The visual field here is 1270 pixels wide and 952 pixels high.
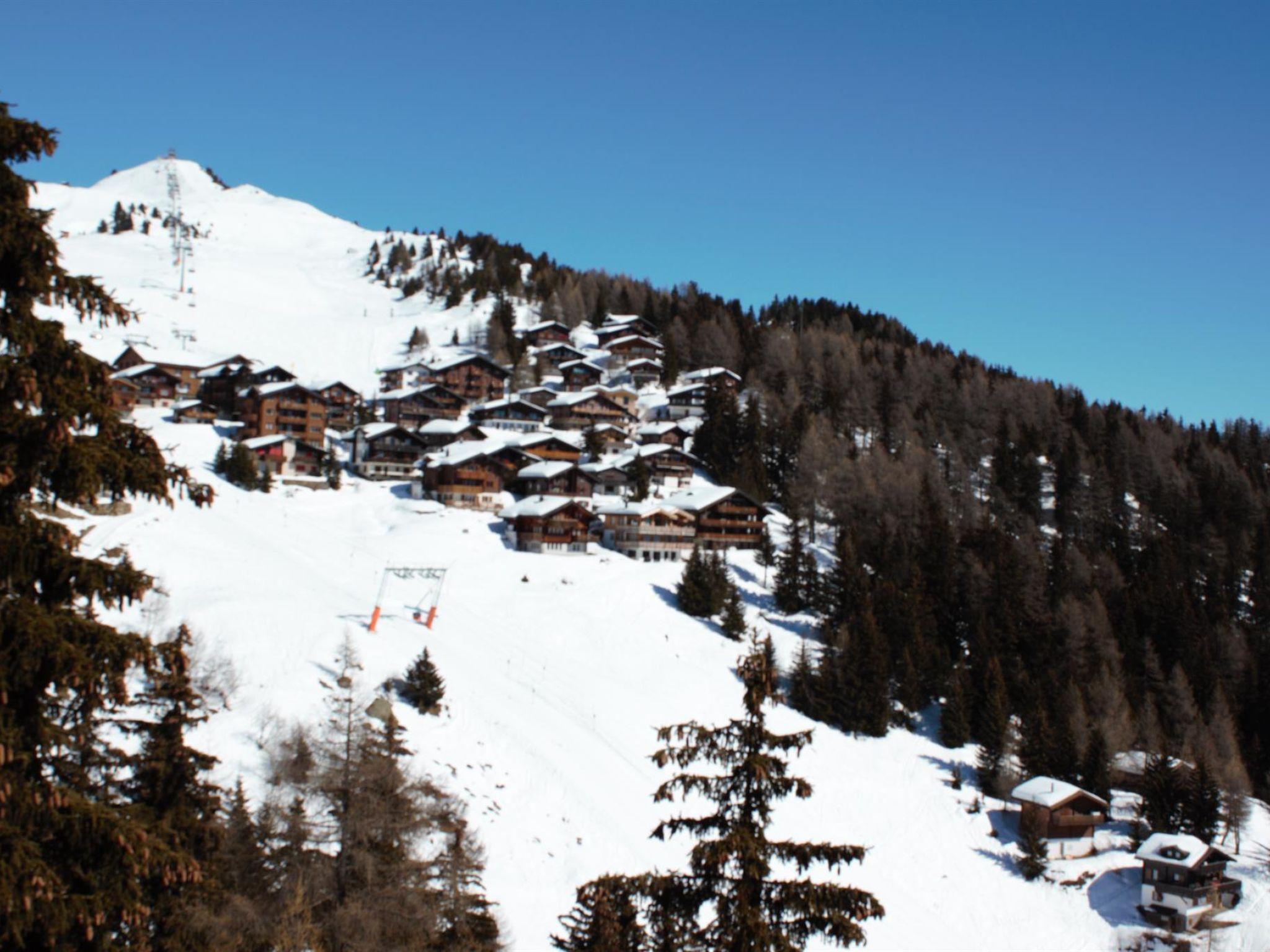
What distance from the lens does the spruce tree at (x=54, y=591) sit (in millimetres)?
6273

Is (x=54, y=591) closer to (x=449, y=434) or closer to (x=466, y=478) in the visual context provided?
Answer: (x=466, y=478)

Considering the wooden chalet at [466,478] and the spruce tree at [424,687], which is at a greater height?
the wooden chalet at [466,478]

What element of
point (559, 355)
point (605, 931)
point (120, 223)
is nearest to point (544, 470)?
point (559, 355)

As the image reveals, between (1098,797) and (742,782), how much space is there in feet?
155

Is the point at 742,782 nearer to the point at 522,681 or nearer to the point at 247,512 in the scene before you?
the point at 522,681

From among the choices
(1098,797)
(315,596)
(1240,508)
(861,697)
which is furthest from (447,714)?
(1240,508)

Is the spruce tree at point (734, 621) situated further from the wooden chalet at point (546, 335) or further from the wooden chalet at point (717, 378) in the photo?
the wooden chalet at point (546, 335)

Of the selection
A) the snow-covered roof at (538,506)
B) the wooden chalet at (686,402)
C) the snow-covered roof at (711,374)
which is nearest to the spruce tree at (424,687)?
the snow-covered roof at (538,506)

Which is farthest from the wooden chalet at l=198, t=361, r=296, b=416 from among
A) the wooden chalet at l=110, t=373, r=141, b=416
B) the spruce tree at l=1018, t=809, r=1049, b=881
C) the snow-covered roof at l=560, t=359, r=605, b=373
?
the spruce tree at l=1018, t=809, r=1049, b=881

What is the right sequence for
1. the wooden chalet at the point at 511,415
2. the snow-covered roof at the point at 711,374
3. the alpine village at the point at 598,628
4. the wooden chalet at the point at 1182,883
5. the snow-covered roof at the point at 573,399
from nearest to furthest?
the alpine village at the point at 598,628, the wooden chalet at the point at 1182,883, the wooden chalet at the point at 511,415, the snow-covered roof at the point at 573,399, the snow-covered roof at the point at 711,374

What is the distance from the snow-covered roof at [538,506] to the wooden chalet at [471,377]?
1490 inches

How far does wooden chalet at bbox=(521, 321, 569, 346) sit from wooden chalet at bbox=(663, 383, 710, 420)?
26622 millimetres

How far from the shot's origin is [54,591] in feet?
22.4

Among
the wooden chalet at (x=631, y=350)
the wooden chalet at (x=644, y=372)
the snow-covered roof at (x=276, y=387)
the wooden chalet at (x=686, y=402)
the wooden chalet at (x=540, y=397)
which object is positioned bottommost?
the snow-covered roof at (x=276, y=387)
